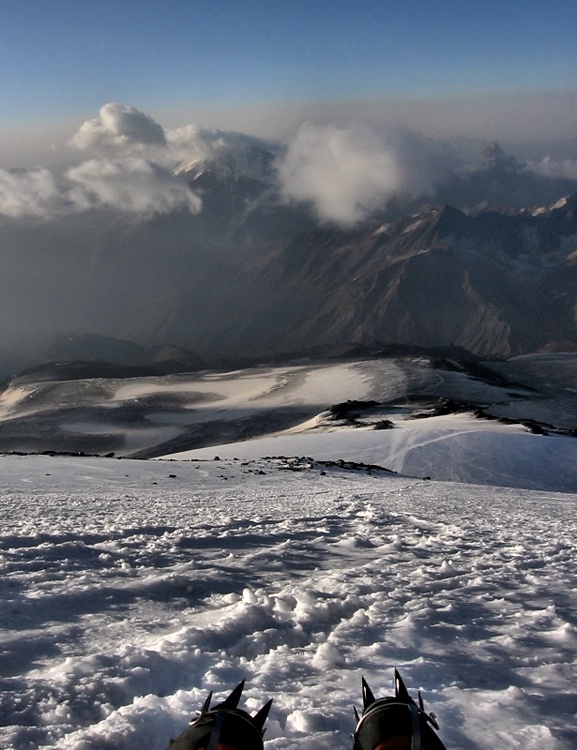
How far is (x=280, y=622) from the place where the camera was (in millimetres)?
5457

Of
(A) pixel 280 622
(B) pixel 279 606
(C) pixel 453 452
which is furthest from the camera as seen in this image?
(C) pixel 453 452

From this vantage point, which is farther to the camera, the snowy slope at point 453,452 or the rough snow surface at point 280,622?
the snowy slope at point 453,452

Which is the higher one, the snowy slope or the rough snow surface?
the rough snow surface

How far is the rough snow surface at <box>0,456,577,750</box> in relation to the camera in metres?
3.80

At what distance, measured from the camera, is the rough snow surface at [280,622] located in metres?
3.80

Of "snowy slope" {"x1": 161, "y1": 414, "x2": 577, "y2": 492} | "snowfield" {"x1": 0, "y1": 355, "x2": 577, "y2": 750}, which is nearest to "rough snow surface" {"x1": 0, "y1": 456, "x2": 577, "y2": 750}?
"snowfield" {"x1": 0, "y1": 355, "x2": 577, "y2": 750}

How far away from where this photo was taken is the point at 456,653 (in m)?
4.89

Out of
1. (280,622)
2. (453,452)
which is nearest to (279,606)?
(280,622)

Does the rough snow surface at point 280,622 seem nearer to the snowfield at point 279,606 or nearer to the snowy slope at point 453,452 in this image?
the snowfield at point 279,606

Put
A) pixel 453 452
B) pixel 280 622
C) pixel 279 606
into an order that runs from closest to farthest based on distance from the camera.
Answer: pixel 280 622 → pixel 279 606 → pixel 453 452

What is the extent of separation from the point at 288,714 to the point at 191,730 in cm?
120

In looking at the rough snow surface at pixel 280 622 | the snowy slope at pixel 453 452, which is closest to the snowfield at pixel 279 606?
the rough snow surface at pixel 280 622

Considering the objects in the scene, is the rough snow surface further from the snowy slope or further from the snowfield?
the snowy slope

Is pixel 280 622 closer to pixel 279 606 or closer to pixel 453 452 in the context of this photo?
pixel 279 606
